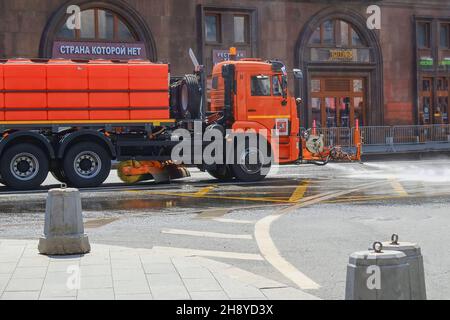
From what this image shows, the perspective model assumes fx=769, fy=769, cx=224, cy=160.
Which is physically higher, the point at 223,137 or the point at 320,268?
the point at 223,137

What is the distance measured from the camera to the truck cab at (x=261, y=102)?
19.7 meters

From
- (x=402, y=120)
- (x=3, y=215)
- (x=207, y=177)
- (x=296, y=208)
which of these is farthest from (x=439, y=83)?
(x=3, y=215)

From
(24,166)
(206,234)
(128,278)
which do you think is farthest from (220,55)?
(128,278)

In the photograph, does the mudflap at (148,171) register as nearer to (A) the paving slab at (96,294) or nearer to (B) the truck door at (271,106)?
(B) the truck door at (271,106)

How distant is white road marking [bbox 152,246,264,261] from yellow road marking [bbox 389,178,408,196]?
25.0 feet

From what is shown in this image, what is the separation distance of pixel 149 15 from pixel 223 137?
1621 cm

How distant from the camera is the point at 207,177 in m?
21.7

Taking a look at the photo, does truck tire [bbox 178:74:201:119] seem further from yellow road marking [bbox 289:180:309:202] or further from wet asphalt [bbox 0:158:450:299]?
yellow road marking [bbox 289:180:309:202]

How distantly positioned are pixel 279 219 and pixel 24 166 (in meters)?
7.79

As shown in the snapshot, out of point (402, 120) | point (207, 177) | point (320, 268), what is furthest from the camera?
point (402, 120)

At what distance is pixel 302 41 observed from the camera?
1468 inches

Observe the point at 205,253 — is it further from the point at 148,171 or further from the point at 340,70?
the point at 340,70

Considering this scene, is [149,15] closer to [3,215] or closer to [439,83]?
[439,83]
